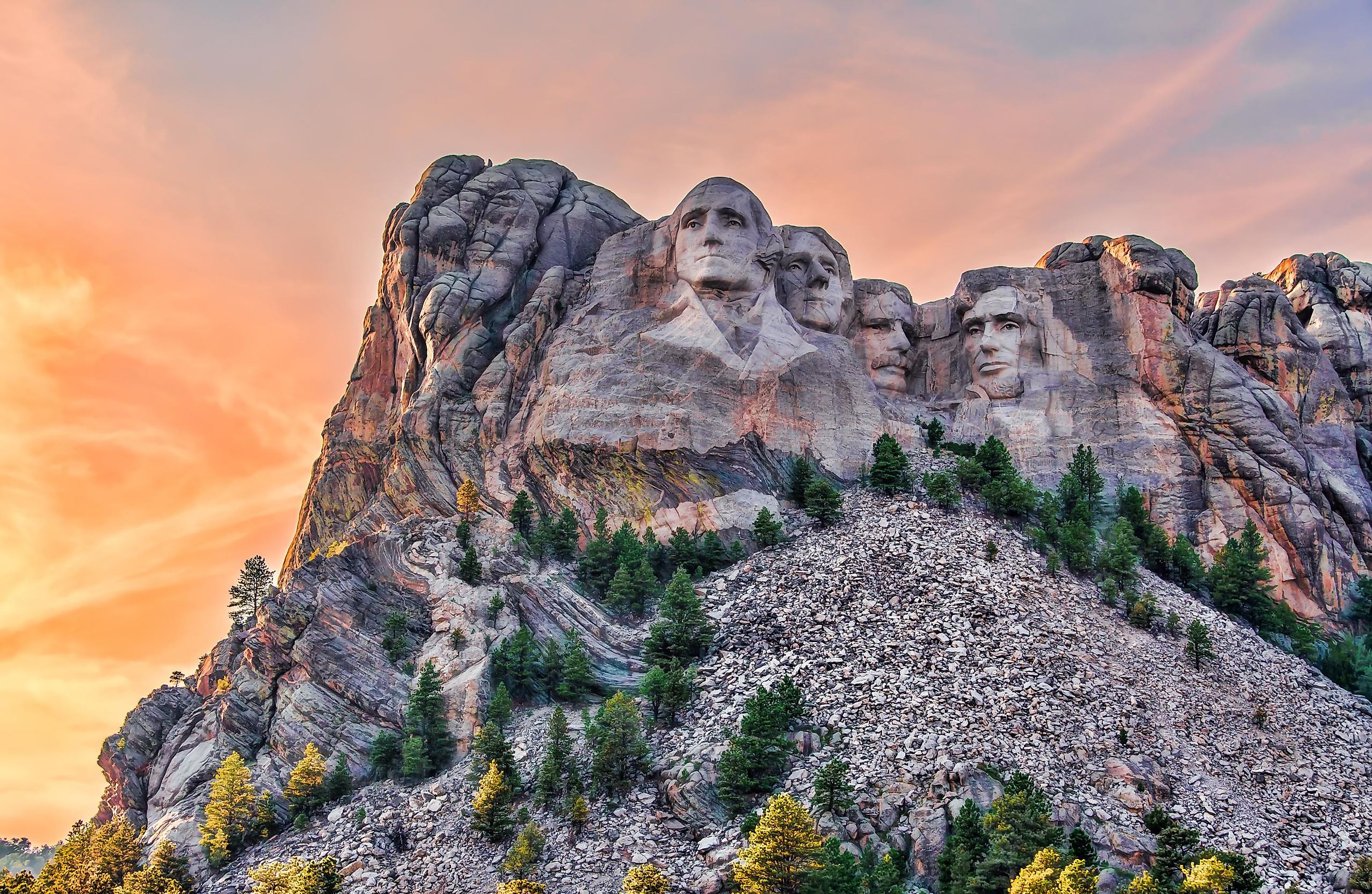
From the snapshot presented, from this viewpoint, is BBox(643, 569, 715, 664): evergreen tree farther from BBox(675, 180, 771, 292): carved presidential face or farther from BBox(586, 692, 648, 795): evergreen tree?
BBox(675, 180, 771, 292): carved presidential face

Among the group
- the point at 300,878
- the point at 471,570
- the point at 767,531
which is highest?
the point at 767,531

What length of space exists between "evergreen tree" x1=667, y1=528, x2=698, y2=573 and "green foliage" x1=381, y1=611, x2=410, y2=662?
1371cm

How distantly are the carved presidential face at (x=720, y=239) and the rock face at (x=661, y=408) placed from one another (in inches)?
6.9

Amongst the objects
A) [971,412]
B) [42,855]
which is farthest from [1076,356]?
[42,855]

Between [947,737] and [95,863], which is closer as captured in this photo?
[947,737]

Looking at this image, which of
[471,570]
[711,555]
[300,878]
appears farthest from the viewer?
[711,555]

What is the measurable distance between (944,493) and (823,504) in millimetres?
6438

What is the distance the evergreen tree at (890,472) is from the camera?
74.2 metres

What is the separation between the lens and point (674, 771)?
5569cm

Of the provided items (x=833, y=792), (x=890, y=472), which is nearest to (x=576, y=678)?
(x=833, y=792)

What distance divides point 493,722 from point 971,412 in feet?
125

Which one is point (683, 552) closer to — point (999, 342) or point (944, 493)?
point (944, 493)

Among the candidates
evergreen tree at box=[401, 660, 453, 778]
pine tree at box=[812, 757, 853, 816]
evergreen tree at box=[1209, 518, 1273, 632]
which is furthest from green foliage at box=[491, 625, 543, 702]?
evergreen tree at box=[1209, 518, 1273, 632]

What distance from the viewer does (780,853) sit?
156 feet
